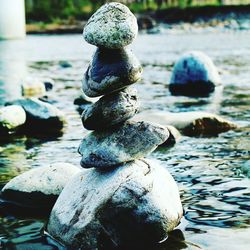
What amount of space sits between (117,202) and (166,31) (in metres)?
62.3

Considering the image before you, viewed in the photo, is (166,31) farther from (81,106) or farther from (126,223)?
(126,223)

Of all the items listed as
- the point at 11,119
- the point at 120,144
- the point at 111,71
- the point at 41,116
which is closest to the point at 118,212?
the point at 120,144

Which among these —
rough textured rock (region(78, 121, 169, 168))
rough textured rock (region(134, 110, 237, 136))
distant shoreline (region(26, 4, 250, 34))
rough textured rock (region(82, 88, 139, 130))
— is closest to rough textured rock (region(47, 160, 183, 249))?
rough textured rock (region(78, 121, 169, 168))

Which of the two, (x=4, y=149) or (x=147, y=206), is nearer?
(x=147, y=206)

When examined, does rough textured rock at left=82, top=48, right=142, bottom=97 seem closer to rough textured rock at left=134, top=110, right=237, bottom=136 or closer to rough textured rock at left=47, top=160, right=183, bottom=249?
rough textured rock at left=47, top=160, right=183, bottom=249

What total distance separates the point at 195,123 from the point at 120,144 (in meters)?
4.50

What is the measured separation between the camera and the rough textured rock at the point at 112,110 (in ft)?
17.8

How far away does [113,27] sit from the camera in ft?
17.3

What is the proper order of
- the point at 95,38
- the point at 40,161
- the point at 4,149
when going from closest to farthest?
the point at 95,38, the point at 40,161, the point at 4,149

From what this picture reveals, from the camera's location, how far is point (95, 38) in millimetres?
5320

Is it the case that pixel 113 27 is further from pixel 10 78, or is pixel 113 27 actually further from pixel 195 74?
pixel 10 78

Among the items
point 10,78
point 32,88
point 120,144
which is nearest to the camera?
point 120,144

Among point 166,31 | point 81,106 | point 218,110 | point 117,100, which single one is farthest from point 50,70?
point 166,31

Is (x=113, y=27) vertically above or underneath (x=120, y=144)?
above
